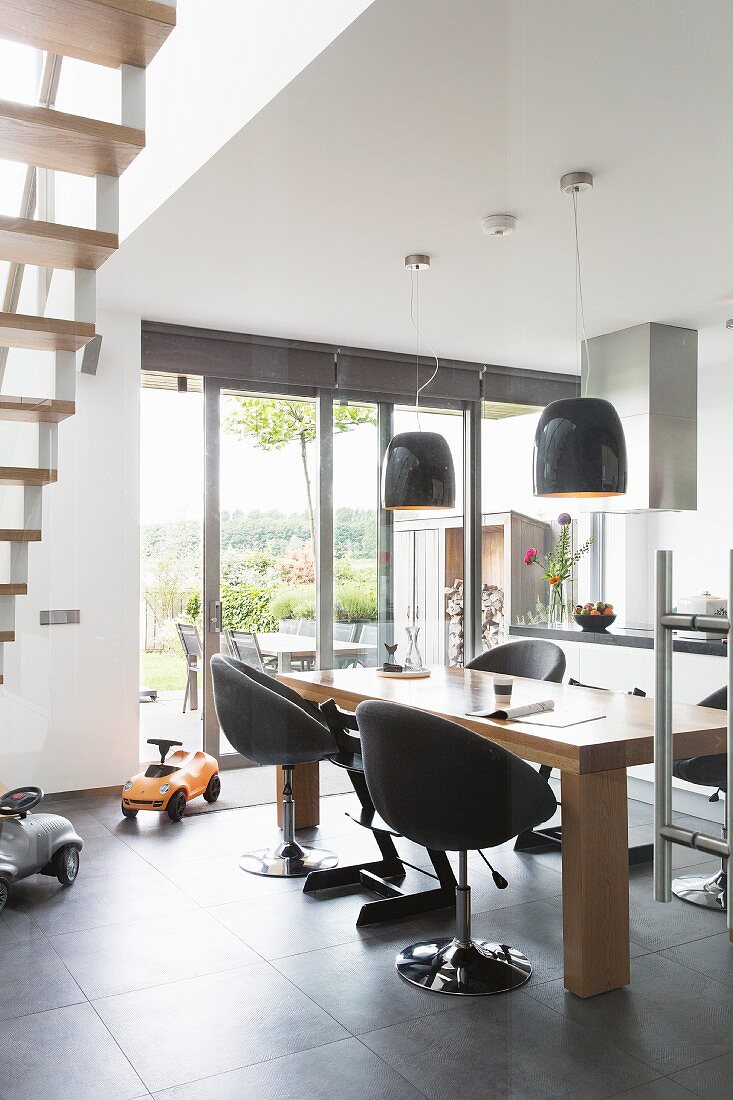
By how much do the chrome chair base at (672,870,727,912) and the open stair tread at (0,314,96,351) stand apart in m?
1.20

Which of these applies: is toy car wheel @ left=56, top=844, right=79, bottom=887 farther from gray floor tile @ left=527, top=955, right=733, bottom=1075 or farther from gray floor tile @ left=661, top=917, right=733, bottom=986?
gray floor tile @ left=661, top=917, right=733, bottom=986

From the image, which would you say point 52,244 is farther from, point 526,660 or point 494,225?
point 494,225

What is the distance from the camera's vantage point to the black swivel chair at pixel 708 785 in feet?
3.72

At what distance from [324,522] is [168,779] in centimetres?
76

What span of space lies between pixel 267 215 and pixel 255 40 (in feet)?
1.25

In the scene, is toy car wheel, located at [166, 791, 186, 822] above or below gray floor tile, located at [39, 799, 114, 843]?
below

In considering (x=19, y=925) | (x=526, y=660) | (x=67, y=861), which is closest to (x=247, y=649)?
(x=526, y=660)

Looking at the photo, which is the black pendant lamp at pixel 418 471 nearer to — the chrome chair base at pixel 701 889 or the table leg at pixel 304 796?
the chrome chair base at pixel 701 889

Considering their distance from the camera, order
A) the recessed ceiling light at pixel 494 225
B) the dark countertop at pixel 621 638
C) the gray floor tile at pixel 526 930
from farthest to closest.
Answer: the recessed ceiling light at pixel 494 225 → the gray floor tile at pixel 526 930 → the dark countertop at pixel 621 638

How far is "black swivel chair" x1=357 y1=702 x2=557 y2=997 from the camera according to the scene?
2.15m

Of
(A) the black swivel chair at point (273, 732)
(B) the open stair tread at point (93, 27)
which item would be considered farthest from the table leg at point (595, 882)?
(B) the open stair tread at point (93, 27)

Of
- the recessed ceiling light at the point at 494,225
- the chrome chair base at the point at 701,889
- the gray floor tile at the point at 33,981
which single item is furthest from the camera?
the recessed ceiling light at the point at 494,225

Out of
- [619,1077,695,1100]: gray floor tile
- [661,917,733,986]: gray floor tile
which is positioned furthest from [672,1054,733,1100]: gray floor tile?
[661,917,733,986]: gray floor tile

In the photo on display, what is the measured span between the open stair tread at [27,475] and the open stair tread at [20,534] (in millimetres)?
80
